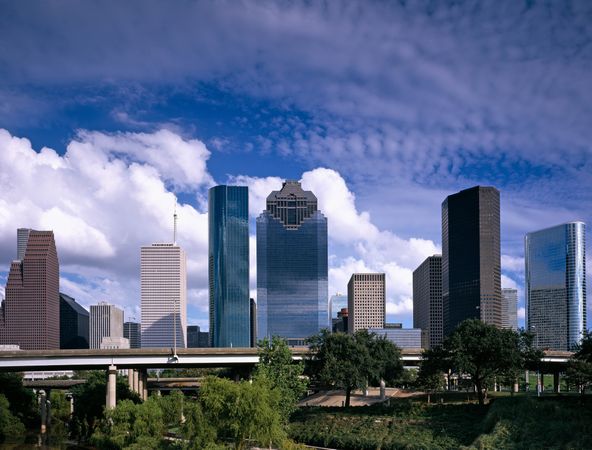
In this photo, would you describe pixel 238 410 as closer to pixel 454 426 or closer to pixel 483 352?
pixel 454 426

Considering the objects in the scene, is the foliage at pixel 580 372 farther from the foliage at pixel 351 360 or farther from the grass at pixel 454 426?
the foliage at pixel 351 360

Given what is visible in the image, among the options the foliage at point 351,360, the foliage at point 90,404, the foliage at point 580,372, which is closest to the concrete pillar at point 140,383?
the foliage at point 90,404

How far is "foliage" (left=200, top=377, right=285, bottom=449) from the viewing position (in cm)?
5162

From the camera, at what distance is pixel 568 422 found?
5484 cm

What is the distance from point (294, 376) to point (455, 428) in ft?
61.9

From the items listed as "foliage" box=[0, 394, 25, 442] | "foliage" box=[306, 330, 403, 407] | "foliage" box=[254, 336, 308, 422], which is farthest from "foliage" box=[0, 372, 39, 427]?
"foliage" box=[306, 330, 403, 407]

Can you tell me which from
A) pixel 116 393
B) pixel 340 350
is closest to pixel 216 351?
pixel 116 393

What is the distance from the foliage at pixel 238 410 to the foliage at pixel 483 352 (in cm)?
2992

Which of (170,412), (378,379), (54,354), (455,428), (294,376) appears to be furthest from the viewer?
(54,354)

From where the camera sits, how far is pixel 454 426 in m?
64.8

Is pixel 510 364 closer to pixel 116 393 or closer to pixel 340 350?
pixel 340 350

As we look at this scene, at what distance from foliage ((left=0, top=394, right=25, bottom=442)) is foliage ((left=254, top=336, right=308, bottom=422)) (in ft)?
117

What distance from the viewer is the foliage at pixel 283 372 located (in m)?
69.8

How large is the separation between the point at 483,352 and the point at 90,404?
57013 mm
